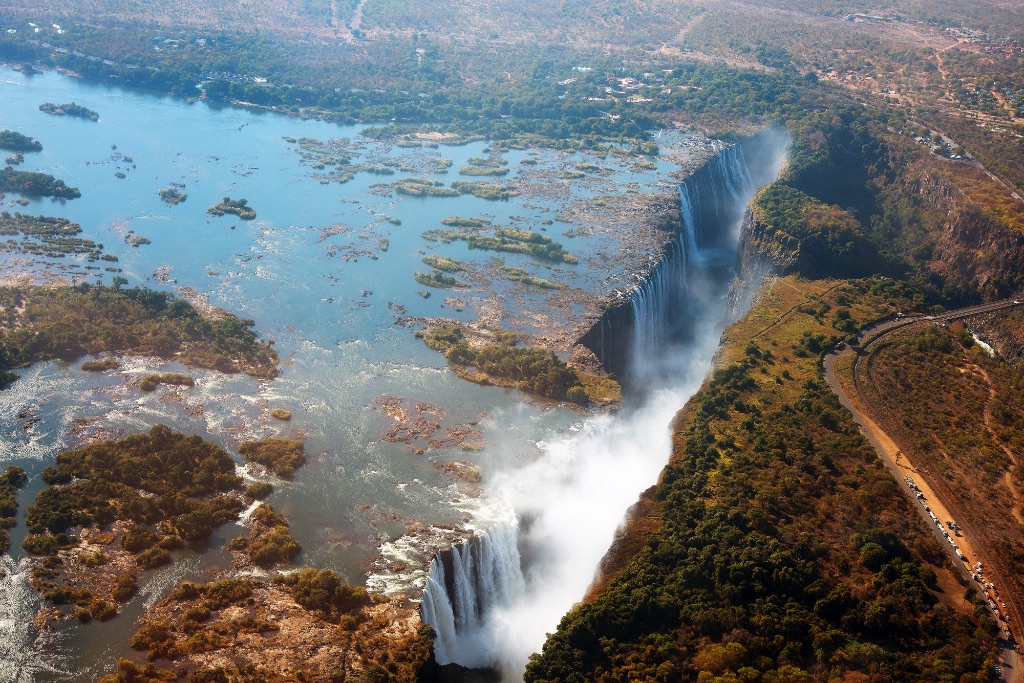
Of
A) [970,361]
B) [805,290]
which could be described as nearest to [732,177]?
[805,290]

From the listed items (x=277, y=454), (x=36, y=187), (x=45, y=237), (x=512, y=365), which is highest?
(x=36, y=187)

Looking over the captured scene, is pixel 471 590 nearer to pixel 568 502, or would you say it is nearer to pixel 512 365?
pixel 568 502

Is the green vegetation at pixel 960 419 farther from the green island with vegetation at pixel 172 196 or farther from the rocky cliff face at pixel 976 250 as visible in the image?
the green island with vegetation at pixel 172 196

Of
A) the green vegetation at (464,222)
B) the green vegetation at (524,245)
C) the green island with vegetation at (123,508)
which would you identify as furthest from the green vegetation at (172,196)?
the green island with vegetation at (123,508)

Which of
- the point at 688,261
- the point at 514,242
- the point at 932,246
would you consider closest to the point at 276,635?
the point at 514,242

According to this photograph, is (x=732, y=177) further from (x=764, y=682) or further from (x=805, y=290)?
(x=764, y=682)

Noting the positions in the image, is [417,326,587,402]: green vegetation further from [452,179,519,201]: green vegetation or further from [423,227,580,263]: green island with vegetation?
[452,179,519,201]: green vegetation
